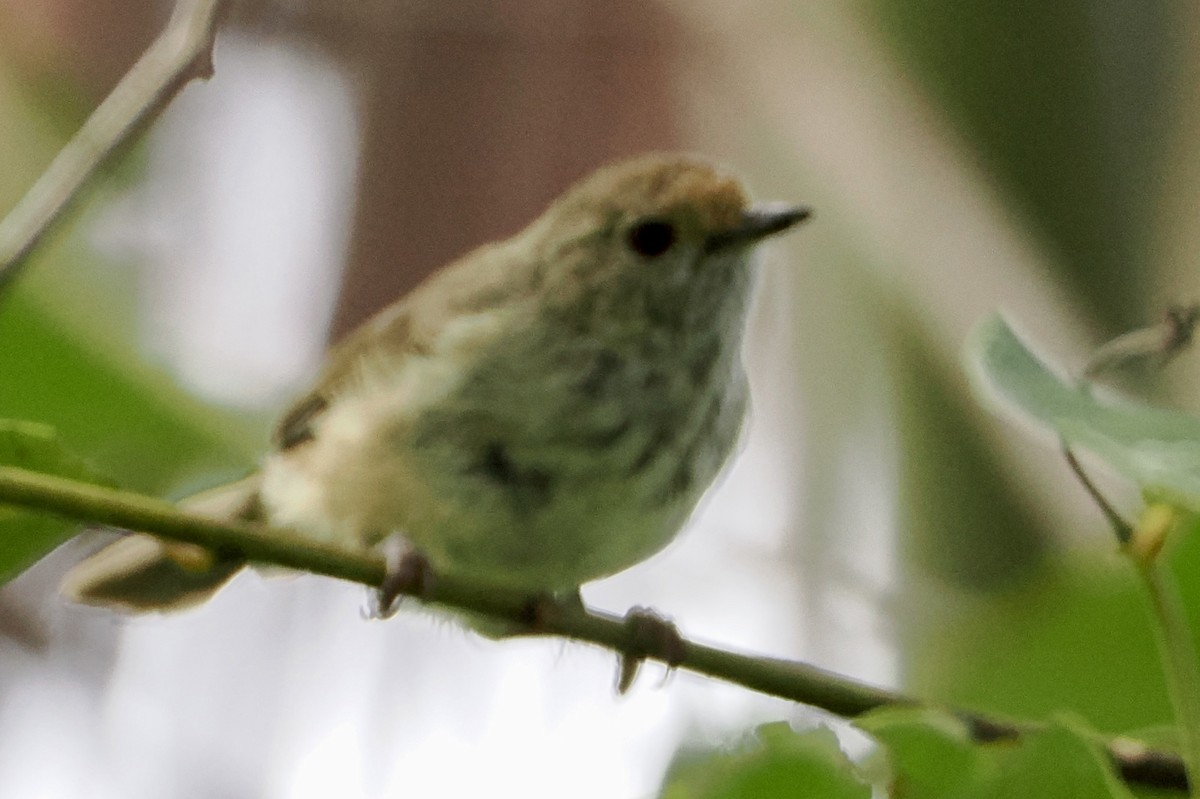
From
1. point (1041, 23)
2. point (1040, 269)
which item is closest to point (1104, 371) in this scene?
point (1040, 269)

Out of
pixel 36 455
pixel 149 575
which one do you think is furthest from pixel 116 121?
pixel 149 575

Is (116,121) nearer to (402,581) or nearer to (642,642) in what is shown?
(402,581)

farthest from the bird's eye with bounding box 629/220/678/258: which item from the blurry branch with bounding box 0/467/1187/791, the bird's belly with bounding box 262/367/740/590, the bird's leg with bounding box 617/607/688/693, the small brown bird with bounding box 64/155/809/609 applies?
the blurry branch with bounding box 0/467/1187/791

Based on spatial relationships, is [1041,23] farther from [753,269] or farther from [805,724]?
[805,724]

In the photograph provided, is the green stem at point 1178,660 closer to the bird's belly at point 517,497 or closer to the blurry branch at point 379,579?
the blurry branch at point 379,579

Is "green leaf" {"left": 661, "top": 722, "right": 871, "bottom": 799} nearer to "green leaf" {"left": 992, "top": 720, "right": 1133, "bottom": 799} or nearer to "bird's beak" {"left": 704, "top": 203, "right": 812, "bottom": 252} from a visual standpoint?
"green leaf" {"left": 992, "top": 720, "right": 1133, "bottom": 799}

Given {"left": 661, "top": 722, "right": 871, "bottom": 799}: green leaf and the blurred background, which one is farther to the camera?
the blurred background
